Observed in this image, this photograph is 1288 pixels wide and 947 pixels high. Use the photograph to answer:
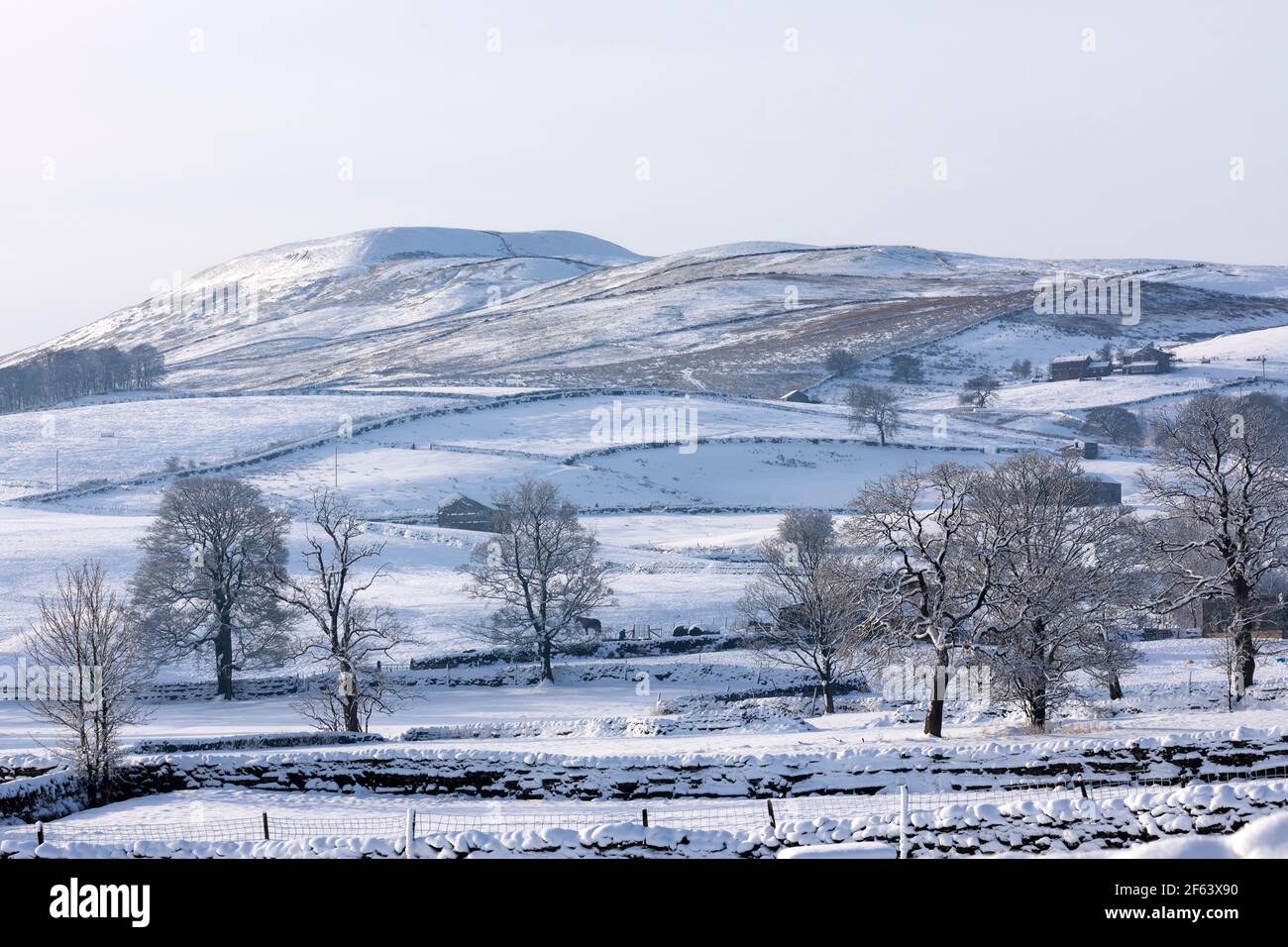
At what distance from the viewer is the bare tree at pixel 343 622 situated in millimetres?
39406

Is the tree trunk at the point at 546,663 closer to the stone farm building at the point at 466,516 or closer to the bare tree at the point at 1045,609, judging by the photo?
the bare tree at the point at 1045,609

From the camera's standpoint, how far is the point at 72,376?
556 ft

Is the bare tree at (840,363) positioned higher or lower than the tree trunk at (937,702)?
higher

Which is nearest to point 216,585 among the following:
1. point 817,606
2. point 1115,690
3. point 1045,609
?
point 817,606

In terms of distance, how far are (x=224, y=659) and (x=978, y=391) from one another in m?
105

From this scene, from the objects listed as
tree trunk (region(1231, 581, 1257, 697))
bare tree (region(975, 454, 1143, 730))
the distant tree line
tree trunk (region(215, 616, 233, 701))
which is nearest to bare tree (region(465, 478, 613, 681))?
tree trunk (region(215, 616, 233, 701))

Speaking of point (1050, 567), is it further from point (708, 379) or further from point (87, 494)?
point (708, 379)

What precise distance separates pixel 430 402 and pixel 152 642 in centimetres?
8253

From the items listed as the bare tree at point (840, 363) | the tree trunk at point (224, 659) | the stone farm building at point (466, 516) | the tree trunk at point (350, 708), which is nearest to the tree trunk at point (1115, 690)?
the tree trunk at point (350, 708)

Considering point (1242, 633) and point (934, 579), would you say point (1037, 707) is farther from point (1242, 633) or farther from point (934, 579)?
point (1242, 633)

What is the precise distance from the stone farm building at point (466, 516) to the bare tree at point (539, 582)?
58.5 ft
